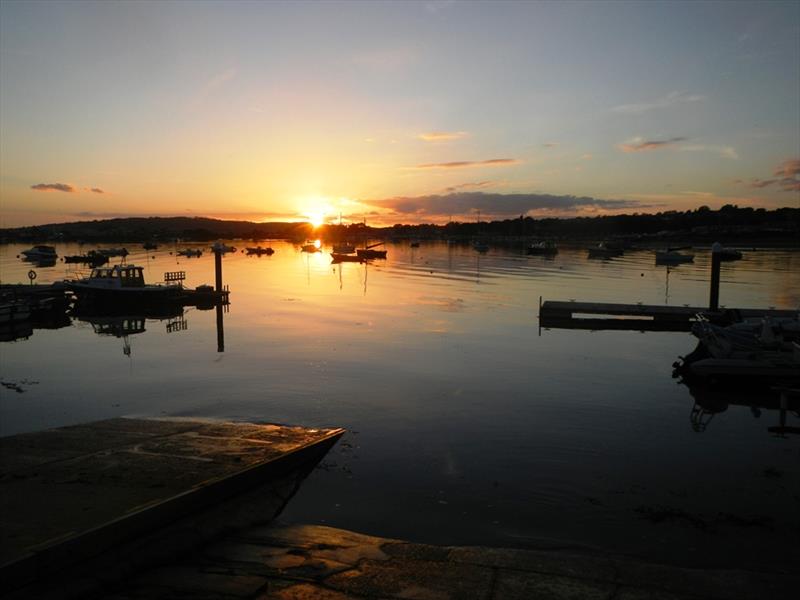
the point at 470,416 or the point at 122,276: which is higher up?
the point at 122,276

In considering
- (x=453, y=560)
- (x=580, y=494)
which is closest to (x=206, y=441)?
(x=453, y=560)

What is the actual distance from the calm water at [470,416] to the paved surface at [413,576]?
4.24ft

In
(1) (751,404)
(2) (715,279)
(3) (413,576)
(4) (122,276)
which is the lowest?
(1) (751,404)

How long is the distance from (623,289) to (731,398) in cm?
3840

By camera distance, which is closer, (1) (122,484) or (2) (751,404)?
(1) (122,484)

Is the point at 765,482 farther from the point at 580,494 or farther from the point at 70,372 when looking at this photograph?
the point at 70,372

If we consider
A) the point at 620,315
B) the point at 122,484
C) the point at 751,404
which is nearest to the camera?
the point at 122,484

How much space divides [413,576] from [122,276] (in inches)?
1661

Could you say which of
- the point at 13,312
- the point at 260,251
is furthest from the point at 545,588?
the point at 260,251

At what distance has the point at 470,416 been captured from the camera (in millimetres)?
16172

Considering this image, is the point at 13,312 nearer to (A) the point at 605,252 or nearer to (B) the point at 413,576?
(B) the point at 413,576

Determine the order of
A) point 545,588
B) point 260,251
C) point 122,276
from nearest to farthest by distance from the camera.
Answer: point 545,588
point 122,276
point 260,251

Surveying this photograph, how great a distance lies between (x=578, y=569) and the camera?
7625 mm

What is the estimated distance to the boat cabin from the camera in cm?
4347
